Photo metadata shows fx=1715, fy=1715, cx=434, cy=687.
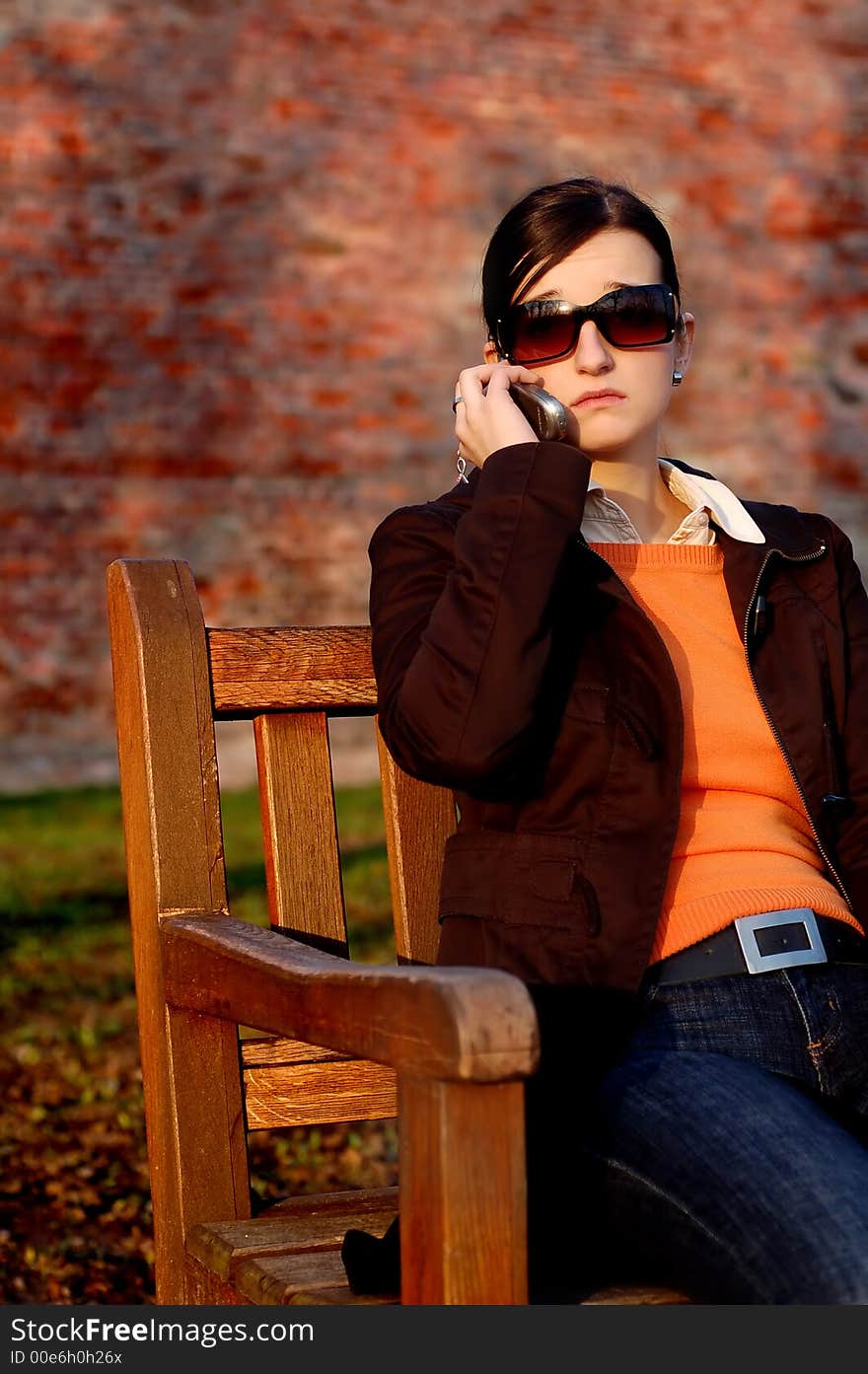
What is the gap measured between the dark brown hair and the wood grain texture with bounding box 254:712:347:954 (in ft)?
2.05

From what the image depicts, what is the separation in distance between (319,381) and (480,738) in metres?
7.27

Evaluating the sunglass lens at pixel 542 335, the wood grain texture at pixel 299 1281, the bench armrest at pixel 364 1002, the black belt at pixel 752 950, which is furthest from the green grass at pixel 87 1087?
the sunglass lens at pixel 542 335

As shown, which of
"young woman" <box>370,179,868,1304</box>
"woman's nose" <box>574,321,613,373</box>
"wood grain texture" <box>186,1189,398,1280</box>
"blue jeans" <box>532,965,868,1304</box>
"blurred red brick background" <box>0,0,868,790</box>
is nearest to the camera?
"blue jeans" <box>532,965,868,1304</box>

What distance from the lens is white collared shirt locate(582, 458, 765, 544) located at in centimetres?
228

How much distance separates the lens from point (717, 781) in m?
2.09

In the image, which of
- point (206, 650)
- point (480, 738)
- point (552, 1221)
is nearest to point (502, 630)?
point (480, 738)

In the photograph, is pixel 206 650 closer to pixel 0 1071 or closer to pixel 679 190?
pixel 0 1071

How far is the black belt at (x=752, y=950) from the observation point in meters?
1.92

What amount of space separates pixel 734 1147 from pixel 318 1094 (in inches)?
Result: 30.1

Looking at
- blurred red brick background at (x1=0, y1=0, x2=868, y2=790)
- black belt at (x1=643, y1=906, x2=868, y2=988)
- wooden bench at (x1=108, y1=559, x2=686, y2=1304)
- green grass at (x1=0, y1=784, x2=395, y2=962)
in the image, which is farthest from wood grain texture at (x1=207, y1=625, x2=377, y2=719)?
blurred red brick background at (x1=0, y1=0, x2=868, y2=790)

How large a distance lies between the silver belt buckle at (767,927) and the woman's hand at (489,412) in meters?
0.64

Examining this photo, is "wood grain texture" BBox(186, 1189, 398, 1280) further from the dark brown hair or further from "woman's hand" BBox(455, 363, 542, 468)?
the dark brown hair

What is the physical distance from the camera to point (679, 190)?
9438 millimetres

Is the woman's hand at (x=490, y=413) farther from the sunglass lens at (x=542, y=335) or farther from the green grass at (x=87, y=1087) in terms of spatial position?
the green grass at (x=87, y=1087)
